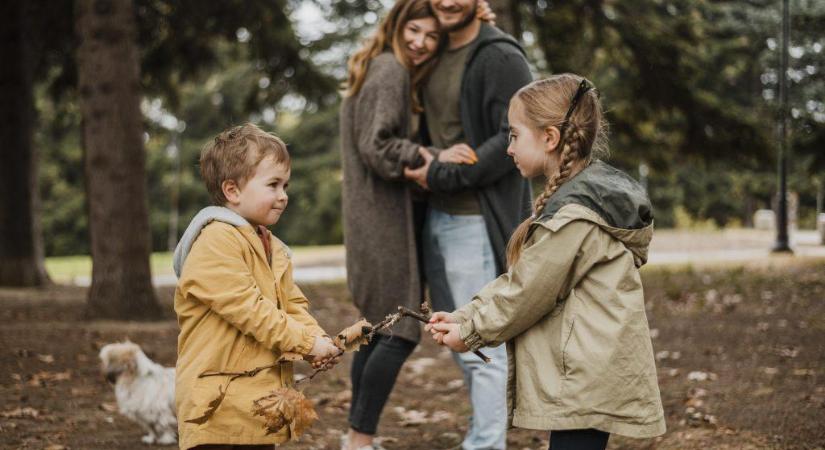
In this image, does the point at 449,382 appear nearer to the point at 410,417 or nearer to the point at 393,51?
the point at 410,417

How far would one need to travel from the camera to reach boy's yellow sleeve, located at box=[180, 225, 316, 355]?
2.78 metres

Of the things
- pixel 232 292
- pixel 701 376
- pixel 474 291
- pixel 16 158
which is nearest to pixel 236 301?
pixel 232 292

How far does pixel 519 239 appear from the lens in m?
2.79

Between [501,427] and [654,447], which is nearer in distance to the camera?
[501,427]

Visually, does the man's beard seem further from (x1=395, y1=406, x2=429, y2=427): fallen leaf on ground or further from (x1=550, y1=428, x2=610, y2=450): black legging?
(x1=395, y1=406, x2=429, y2=427): fallen leaf on ground

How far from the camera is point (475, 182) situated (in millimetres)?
3902

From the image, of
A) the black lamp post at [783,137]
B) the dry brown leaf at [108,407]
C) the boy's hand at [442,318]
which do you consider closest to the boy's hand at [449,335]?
the boy's hand at [442,318]

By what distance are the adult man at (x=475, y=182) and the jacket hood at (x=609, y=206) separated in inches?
45.1

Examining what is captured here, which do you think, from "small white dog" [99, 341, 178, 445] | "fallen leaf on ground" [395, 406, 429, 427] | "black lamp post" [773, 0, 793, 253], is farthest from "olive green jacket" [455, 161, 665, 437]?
"black lamp post" [773, 0, 793, 253]

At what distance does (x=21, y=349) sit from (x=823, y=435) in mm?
5528

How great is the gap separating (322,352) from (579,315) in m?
0.81

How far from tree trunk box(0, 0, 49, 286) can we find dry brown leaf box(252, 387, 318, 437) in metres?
11.1

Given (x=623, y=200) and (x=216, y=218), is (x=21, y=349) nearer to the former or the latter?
(x=216, y=218)

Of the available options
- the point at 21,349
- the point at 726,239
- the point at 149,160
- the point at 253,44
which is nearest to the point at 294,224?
the point at 149,160
